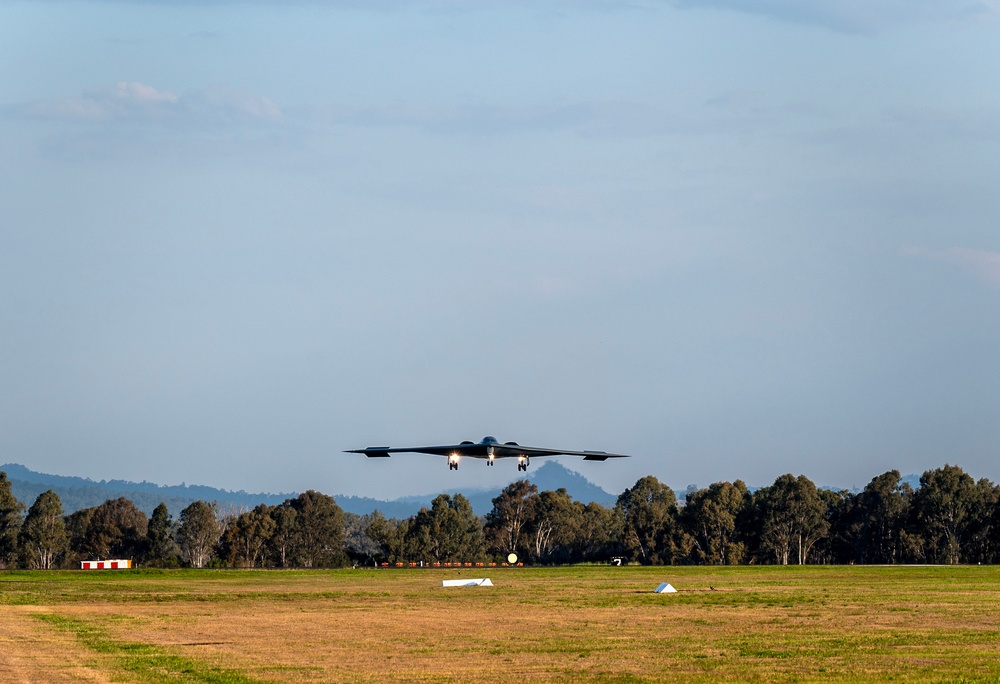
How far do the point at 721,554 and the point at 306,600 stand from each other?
125 meters

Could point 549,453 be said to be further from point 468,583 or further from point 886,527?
point 886,527

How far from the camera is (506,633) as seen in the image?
182 ft

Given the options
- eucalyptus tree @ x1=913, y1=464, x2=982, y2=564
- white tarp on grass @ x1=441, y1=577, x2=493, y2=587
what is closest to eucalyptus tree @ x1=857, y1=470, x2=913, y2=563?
eucalyptus tree @ x1=913, y1=464, x2=982, y2=564

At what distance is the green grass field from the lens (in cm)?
4206

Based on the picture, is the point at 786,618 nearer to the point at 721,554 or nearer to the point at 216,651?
the point at 216,651

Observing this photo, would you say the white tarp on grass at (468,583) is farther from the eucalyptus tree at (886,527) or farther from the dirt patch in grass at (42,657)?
the eucalyptus tree at (886,527)

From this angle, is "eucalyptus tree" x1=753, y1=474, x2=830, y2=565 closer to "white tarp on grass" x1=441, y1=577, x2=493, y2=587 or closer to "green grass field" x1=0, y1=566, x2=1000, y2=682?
"green grass field" x1=0, y1=566, x2=1000, y2=682

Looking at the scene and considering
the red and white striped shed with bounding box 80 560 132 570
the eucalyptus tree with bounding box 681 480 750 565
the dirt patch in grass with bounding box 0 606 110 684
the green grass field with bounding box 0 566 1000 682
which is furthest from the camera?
the eucalyptus tree with bounding box 681 480 750 565

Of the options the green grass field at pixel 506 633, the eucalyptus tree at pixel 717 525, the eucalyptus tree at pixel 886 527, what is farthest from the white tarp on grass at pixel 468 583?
the eucalyptus tree at pixel 886 527

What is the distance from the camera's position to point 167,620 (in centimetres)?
6506

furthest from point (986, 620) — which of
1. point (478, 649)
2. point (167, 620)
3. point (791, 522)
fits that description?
point (791, 522)

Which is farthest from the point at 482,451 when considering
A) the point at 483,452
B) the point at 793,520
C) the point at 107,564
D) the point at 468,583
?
the point at 793,520

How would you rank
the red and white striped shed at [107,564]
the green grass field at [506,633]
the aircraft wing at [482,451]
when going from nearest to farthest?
the green grass field at [506,633] < the aircraft wing at [482,451] < the red and white striped shed at [107,564]

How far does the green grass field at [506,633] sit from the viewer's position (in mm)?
42062
